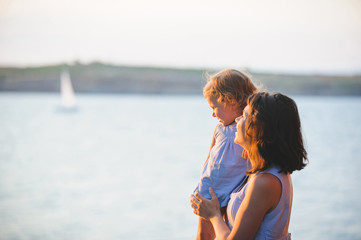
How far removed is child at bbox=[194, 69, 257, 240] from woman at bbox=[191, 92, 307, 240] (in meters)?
0.23

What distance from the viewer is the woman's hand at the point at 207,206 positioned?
112 centimetres

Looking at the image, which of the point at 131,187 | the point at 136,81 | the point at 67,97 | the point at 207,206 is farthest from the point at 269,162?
the point at 136,81

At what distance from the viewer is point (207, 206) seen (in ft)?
3.71

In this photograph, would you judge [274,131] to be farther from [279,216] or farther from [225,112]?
[225,112]

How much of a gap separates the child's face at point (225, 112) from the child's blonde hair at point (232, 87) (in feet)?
0.05

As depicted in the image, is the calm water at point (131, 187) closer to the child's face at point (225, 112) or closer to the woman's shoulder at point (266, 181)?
the child's face at point (225, 112)

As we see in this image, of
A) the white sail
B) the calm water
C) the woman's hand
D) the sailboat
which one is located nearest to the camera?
the woman's hand

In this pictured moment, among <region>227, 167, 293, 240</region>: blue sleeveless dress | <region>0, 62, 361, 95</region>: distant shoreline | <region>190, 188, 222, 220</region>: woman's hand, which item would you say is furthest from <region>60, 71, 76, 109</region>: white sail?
<region>227, 167, 293, 240</region>: blue sleeveless dress

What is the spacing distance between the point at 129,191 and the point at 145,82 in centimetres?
2979

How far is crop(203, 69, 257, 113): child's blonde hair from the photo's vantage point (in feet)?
4.26

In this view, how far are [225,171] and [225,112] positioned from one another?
0.68 ft

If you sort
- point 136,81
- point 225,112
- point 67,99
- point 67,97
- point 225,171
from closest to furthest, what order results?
point 225,171, point 225,112, point 67,99, point 67,97, point 136,81

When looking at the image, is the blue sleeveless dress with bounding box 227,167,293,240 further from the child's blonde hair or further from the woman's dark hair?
the child's blonde hair

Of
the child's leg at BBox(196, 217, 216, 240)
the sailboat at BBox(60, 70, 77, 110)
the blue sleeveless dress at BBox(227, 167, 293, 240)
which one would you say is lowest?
the blue sleeveless dress at BBox(227, 167, 293, 240)
